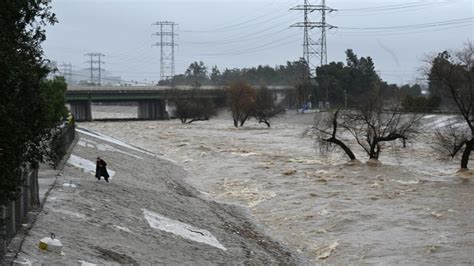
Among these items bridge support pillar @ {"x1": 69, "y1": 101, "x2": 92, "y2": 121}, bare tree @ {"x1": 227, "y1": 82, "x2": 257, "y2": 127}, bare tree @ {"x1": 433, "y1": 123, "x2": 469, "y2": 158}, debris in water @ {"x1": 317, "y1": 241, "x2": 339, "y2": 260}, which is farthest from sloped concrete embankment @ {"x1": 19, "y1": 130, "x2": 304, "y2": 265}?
bridge support pillar @ {"x1": 69, "y1": 101, "x2": 92, "y2": 121}

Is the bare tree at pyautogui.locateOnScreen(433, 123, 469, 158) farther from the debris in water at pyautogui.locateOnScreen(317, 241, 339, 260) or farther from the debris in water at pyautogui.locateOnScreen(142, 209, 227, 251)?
the debris in water at pyautogui.locateOnScreen(142, 209, 227, 251)

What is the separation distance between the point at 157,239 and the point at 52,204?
164 inches

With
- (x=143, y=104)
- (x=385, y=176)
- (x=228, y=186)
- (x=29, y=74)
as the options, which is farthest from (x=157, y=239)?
(x=143, y=104)

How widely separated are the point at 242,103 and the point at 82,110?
52656 mm

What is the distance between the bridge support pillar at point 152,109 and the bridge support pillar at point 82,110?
53.2ft

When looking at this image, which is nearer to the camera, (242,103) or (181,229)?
(181,229)

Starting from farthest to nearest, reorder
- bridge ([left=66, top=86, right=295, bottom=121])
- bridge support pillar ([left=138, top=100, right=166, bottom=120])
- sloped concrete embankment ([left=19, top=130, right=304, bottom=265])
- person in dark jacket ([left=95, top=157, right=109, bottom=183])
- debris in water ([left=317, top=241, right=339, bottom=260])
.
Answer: bridge support pillar ([left=138, top=100, right=166, bottom=120]) < bridge ([left=66, top=86, right=295, bottom=121]) < person in dark jacket ([left=95, top=157, right=109, bottom=183]) < debris in water ([left=317, top=241, right=339, bottom=260]) < sloped concrete embankment ([left=19, top=130, right=304, bottom=265])

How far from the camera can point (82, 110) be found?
15412 centimetres

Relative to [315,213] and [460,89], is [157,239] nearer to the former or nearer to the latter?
[315,213]

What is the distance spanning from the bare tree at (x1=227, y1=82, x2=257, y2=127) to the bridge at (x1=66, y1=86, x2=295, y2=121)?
21627 millimetres

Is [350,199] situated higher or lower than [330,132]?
lower

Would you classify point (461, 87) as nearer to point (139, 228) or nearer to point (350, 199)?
point (350, 199)

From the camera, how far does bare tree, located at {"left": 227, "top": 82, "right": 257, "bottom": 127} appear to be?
116 metres

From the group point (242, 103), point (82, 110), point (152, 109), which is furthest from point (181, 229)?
point (152, 109)
